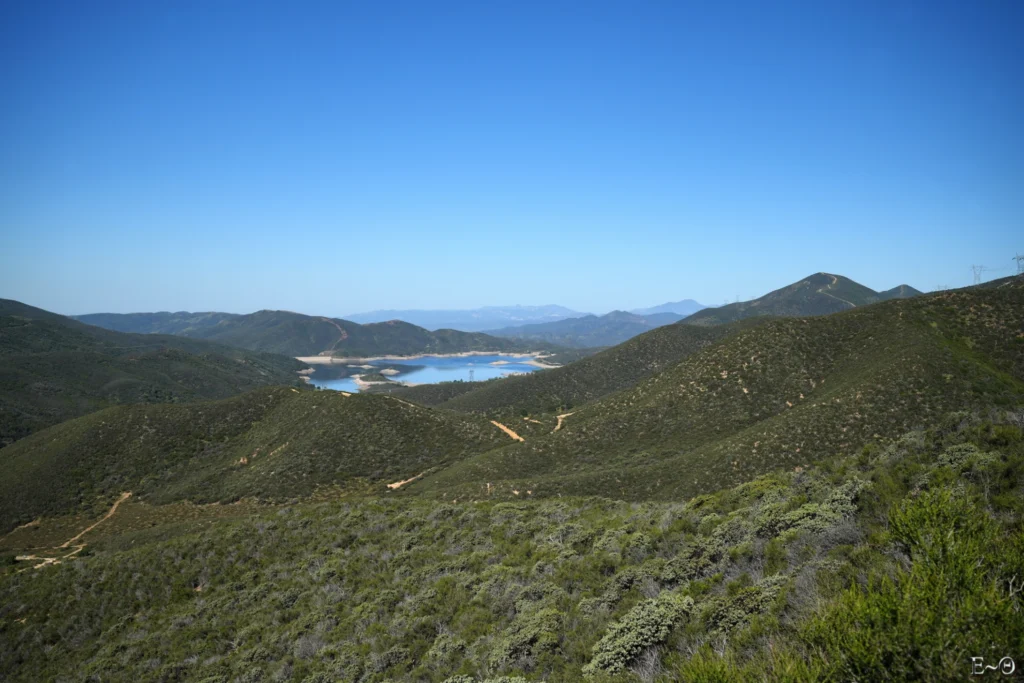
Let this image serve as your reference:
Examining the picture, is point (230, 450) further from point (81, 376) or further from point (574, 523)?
point (81, 376)

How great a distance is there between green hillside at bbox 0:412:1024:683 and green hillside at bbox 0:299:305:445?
78699 mm

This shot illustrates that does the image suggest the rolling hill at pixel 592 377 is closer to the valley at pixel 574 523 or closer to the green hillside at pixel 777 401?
the valley at pixel 574 523

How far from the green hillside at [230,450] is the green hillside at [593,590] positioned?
2119cm

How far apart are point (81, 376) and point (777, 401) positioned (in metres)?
143

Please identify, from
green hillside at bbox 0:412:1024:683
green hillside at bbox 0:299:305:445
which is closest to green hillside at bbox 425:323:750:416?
green hillside at bbox 0:412:1024:683

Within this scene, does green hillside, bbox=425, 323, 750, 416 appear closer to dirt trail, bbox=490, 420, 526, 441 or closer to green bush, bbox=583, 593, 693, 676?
dirt trail, bbox=490, 420, 526, 441

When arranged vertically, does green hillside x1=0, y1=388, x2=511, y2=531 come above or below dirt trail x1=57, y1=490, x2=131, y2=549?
above

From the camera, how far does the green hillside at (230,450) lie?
43.0m

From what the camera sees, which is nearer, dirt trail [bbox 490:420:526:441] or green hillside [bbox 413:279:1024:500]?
green hillside [bbox 413:279:1024:500]

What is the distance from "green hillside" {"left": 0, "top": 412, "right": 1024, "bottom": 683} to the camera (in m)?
5.84

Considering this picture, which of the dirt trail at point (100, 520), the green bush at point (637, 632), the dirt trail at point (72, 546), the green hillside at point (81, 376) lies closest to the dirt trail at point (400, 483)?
the dirt trail at point (72, 546)

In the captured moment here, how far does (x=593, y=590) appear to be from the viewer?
39.9ft

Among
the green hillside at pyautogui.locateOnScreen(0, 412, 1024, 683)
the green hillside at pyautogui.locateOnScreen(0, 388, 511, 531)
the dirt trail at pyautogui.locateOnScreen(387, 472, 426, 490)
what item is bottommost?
the dirt trail at pyautogui.locateOnScreen(387, 472, 426, 490)

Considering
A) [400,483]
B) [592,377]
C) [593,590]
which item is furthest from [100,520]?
[592,377]
